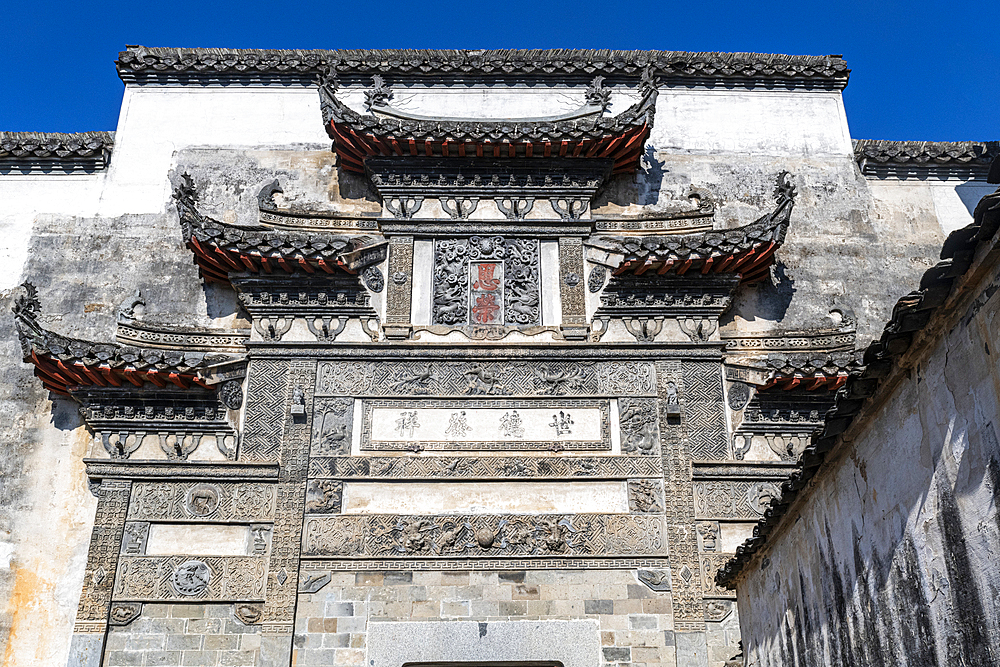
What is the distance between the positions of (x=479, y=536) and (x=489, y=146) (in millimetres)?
4879

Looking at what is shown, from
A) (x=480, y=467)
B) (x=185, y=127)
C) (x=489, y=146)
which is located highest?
(x=185, y=127)

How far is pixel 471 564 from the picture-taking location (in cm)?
905

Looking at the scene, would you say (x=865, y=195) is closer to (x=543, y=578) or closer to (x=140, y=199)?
(x=543, y=578)

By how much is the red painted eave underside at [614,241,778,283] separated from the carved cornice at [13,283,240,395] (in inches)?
193

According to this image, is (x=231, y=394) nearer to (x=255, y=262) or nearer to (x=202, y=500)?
(x=202, y=500)

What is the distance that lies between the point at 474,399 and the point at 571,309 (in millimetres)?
1648

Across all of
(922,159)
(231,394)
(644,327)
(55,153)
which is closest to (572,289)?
(644,327)

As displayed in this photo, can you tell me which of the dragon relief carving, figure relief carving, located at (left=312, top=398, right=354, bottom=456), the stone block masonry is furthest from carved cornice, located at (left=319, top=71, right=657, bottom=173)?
the stone block masonry

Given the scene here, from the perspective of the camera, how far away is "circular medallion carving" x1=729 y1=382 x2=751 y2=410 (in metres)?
10.1

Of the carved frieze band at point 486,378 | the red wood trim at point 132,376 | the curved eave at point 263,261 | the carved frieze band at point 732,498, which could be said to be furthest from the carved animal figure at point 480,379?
the red wood trim at point 132,376

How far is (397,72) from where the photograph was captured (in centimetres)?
1318

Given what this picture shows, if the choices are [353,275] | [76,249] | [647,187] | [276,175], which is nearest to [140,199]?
[76,249]

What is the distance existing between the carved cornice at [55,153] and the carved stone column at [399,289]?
455cm

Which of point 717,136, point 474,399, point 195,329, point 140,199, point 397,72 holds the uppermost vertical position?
point 397,72
